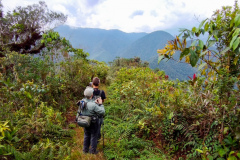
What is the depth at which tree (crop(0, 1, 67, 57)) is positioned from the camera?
10893mm

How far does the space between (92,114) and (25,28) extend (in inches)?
577

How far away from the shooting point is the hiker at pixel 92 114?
338 cm

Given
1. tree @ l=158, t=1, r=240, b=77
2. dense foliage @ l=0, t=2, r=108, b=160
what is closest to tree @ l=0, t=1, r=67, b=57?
dense foliage @ l=0, t=2, r=108, b=160

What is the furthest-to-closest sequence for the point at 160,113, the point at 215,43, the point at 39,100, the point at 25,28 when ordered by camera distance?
the point at 25,28, the point at 39,100, the point at 160,113, the point at 215,43

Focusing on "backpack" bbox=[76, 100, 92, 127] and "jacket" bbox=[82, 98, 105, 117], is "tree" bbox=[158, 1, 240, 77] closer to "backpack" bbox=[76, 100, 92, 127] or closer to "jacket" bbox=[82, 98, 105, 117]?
"jacket" bbox=[82, 98, 105, 117]

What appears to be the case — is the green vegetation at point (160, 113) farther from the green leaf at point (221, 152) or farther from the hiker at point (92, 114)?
the hiker at point (92, 114)

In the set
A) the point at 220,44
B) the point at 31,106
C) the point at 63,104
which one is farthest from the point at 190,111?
the point at 63,104

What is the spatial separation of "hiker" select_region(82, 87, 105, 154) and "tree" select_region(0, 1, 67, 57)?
376 cm

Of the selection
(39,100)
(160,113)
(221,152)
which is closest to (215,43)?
(221,152)

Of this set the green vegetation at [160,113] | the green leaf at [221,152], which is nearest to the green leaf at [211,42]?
the green vegetation at [160,113]

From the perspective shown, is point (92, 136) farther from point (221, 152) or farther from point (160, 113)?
point (221, 152)

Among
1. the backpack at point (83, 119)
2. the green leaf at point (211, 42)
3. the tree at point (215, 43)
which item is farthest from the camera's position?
the backpack at point (83, 119)

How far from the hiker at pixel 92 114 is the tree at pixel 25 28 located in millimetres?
3759

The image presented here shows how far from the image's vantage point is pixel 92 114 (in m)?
3.38
